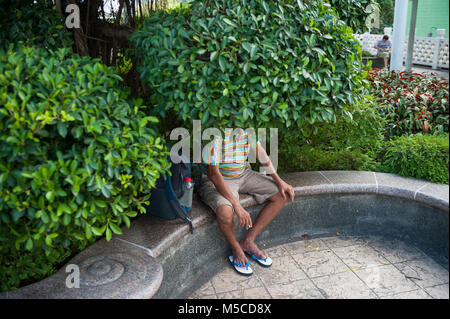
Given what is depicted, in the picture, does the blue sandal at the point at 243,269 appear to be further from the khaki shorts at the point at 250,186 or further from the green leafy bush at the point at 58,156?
the green leafy bush at the point at 58,156

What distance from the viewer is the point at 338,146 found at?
4.29 meters

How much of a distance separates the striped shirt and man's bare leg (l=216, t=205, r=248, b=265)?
1.27 feet

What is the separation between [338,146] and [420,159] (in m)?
0.87

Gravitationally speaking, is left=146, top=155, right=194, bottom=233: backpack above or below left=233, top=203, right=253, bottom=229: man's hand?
above

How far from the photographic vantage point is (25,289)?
7.43ft

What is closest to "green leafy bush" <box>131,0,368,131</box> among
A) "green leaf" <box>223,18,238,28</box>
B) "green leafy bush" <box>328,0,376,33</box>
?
"green leaf" <box>223,18,238,28</box>

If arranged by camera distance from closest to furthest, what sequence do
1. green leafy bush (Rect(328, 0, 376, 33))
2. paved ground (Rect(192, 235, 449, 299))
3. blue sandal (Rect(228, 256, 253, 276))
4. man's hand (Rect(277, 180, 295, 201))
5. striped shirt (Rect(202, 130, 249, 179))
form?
1. paved ground (Rect(192, 235, 449, 299))
2. striped shirt (Rect(202, 130, 249, 179))
3. blue sandal (Rect(228, 256, 253, 276))
4. man's hand (Rect(277, 180, 295, 201))
5. green leafy bush (Rect(328, 0, 376, 33))

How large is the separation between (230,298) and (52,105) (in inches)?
72.5

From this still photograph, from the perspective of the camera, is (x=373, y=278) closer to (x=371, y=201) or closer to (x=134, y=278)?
(x=371, y=201)

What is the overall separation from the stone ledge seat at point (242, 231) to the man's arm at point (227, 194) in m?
0.23

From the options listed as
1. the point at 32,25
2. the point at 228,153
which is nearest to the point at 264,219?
the point at 228,153

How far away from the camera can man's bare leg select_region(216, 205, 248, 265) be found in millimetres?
3139

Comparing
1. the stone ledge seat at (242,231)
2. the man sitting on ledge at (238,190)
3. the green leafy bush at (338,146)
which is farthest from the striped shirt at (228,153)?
the green leafy bush at (338,146)

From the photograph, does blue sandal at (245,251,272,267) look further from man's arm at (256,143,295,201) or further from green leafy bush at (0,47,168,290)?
green leafy bush at (0,47,168,290)
